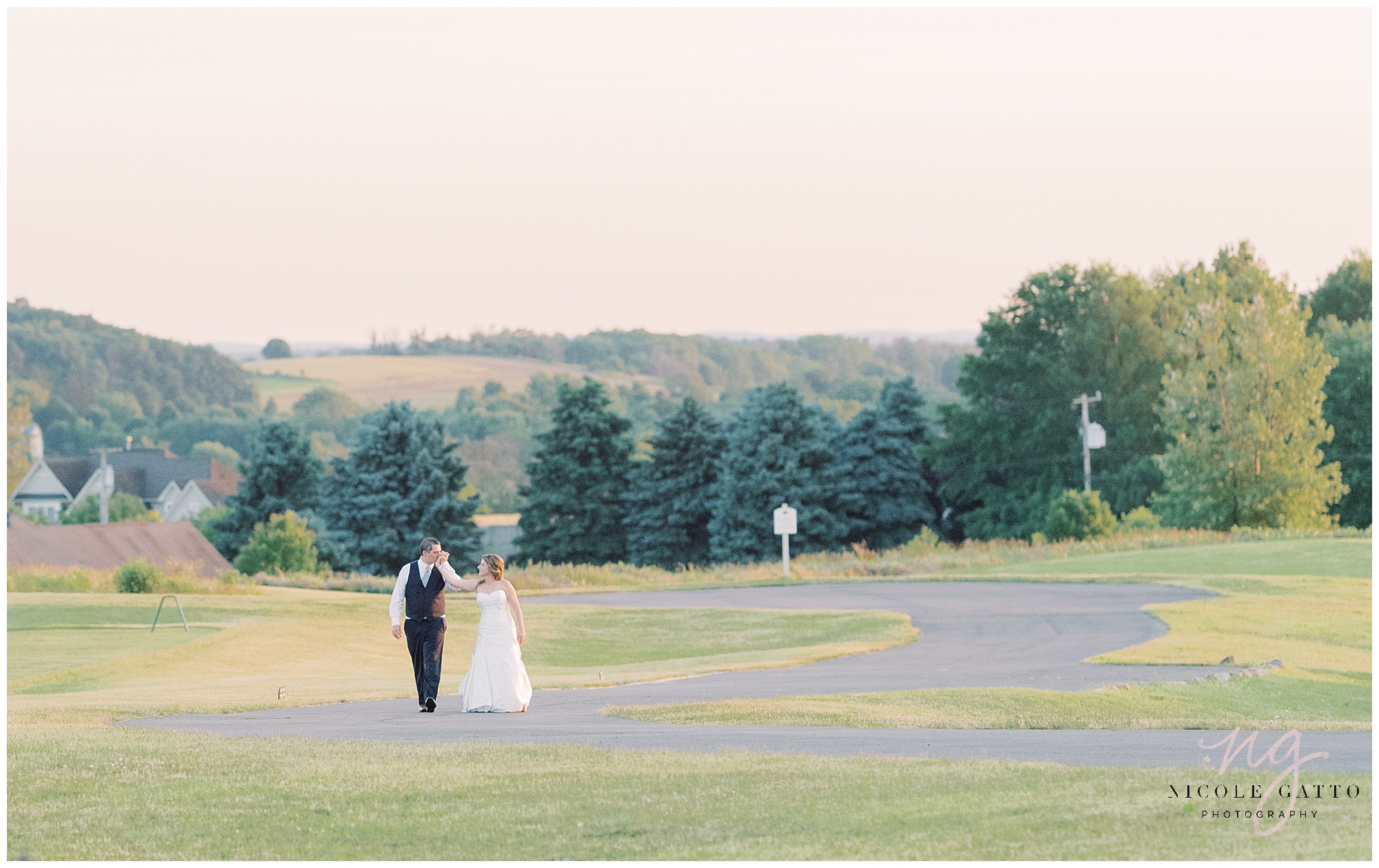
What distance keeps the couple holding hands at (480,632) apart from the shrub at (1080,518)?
4177 cm

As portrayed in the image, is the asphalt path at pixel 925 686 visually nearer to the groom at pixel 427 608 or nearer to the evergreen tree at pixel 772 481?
the groom at pixel 427 608

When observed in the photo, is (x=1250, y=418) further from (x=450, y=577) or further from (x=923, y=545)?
(x=450, y=577)

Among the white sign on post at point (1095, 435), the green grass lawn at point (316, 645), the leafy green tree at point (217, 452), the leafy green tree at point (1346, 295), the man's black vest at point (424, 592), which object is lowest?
the green grass lawn at point (316, 645)

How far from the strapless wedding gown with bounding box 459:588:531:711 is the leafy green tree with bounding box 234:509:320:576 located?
137ft

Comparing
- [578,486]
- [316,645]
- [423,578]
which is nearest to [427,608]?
[423,578]

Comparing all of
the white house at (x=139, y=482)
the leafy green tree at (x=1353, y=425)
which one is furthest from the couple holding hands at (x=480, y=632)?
the white house at (x=139, y=482)

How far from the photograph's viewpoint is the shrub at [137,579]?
3422 centimetres

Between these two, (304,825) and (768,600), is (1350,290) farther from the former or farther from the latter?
(304,825)

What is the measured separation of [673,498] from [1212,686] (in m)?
56.2

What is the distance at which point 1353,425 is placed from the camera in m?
71.4

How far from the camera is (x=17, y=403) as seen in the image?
148 meters

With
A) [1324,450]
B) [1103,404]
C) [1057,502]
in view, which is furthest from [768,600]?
[1103,404]

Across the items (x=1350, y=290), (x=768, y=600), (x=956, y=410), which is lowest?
(x=768, y=600)

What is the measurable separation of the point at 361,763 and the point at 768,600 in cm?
2567
